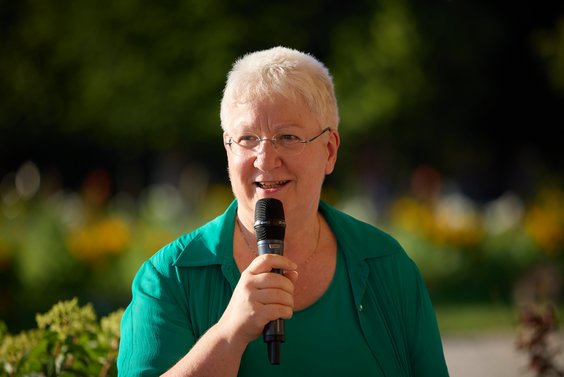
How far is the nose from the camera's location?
2.97 metres

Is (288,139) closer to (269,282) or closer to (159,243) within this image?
(269,282)

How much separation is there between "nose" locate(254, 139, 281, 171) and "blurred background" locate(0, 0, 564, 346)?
23.3ft

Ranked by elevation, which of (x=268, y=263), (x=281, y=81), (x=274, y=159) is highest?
(x=281, y=81)

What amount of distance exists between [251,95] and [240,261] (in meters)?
0.60

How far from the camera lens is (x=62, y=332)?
3525 millimetres

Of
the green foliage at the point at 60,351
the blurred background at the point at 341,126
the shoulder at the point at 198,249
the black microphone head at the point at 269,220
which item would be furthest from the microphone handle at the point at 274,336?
the blurred background at the point at 341,126

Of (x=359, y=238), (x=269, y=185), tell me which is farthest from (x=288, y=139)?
(x=359, y=238)

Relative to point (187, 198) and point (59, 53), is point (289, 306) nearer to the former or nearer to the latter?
point (187, 198)

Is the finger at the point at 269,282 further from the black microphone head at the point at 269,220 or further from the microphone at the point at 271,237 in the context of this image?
the black microphone head at the point at 269,220

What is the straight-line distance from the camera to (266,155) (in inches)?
117

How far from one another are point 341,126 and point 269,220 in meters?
14.6

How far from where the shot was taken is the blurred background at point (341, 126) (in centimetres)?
1105

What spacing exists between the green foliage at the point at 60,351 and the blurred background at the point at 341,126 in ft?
19.9

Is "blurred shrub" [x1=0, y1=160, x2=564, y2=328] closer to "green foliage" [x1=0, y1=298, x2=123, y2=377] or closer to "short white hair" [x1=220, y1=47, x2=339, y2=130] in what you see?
"green foliage" [x1=0, y1=298, x2=123, y2=377]
